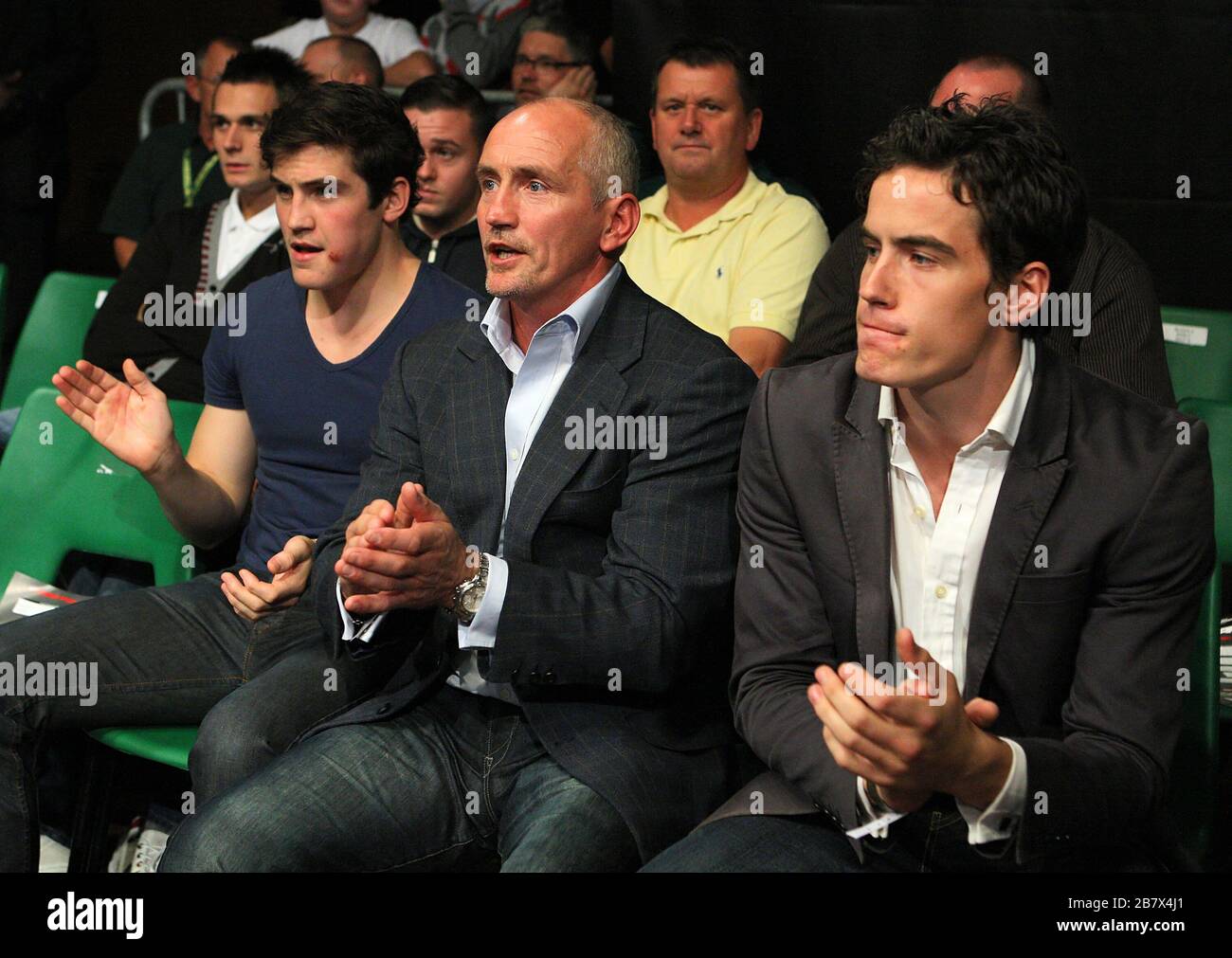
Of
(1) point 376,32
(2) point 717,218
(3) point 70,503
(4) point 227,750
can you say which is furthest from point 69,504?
(1) point 376,32

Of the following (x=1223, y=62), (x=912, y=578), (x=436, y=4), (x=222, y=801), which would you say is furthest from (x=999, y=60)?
(x=436, y=4)

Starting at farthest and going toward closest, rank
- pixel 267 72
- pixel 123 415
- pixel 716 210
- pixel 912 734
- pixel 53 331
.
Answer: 1. pixel 267 72
2. pixel 53 331
3. pixel 716 210
4. pixel 123 415
5. pixel 912 734

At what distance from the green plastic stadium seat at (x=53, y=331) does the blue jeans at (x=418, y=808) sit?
6.44 feet

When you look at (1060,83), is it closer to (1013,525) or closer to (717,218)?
(717,218)

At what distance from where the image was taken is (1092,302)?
8.52 ft

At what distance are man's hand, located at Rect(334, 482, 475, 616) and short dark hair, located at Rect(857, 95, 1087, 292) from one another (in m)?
0.76

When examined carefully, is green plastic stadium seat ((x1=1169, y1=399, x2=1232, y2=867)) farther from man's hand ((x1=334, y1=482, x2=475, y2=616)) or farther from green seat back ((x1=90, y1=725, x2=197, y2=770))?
green seat back ((x1=90, y1=725, x2=197, y2=770))

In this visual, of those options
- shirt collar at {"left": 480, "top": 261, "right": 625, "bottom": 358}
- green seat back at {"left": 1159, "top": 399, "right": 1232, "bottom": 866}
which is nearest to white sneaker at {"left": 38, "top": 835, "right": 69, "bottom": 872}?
shirt collar at {"left": 480, "top": 261, "right": 625, "bottom": 358}

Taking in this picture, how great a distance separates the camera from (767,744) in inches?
70.8

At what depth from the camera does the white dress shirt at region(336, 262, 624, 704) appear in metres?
2.10

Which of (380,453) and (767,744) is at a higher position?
(380,453)

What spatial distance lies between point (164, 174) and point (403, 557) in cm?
313
